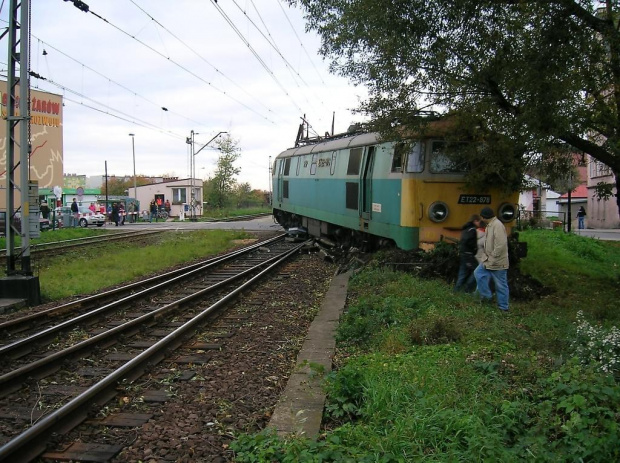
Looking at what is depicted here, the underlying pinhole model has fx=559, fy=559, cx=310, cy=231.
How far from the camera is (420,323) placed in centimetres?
679

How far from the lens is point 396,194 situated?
35.9 feet

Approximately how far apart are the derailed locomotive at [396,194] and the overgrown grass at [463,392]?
9.74ft

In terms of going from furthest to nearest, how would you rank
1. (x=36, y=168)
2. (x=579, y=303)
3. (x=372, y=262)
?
(x=36, y=168) → (x=372, y=262) → (x=579, y=303)

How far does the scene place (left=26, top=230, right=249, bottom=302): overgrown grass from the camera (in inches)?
487

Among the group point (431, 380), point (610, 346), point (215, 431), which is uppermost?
point (610, 346)

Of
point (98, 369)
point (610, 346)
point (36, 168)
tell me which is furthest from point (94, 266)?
point (36, 168)

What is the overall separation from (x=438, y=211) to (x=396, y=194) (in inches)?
35.6

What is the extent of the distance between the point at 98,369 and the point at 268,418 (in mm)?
2399

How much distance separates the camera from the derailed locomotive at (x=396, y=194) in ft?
34.6

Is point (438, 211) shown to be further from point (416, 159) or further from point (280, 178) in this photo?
point (280, 178)

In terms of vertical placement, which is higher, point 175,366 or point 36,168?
point 36,168

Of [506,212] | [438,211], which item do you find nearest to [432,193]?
[438,211]

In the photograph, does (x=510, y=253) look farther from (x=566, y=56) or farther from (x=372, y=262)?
(x=566, y=56)

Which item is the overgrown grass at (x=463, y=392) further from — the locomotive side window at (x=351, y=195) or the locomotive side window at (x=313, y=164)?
the locomotive side window at (x=313, y=164)
